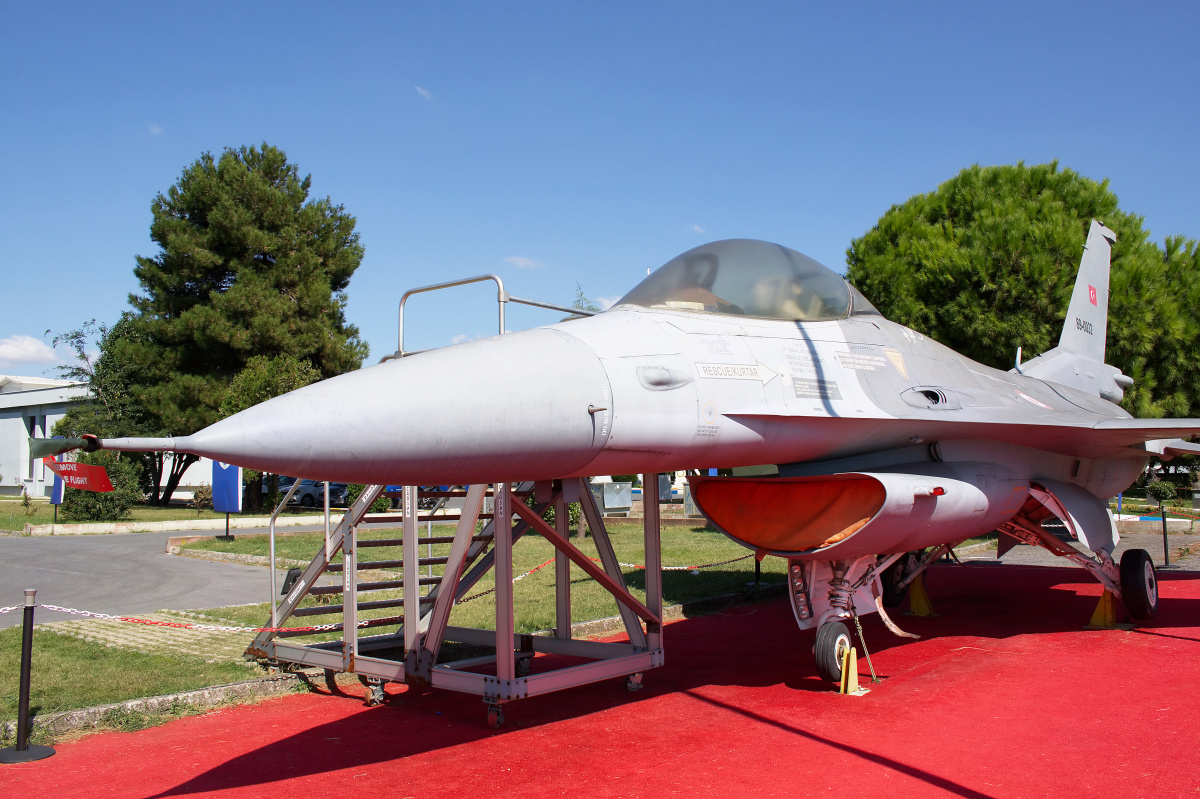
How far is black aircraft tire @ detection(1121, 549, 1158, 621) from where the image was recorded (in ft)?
26.7

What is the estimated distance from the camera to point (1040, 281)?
19656 mm

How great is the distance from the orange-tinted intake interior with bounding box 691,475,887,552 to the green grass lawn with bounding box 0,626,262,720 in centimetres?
403

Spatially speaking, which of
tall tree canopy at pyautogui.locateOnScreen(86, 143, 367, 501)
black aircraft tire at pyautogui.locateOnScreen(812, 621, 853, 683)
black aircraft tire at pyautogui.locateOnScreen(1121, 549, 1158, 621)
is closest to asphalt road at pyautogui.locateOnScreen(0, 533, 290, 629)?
black aircraft tire at pyautogui.locateOnScreen(812, 621, 853, 683)

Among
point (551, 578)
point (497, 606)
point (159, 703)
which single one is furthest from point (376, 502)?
point (497, 606)

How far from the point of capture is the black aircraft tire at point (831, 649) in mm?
6062

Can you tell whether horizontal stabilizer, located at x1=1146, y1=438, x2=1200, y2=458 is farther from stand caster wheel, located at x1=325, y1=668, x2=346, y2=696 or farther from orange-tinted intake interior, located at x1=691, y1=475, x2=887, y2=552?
stand caster wheel, located at x1=325, y1=668, x2=346, y2=696

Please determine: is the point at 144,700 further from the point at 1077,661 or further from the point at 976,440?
the point at 1077,661

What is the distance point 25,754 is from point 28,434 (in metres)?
51.4

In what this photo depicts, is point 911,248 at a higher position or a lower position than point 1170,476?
higher

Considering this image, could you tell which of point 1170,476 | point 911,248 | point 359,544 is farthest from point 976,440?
point 1170,476

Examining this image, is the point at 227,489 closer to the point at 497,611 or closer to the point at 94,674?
the point at 94,674

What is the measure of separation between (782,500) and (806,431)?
791 millimetres

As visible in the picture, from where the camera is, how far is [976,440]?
6.77m

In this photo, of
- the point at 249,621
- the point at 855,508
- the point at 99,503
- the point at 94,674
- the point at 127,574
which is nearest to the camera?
the point at 855,508
